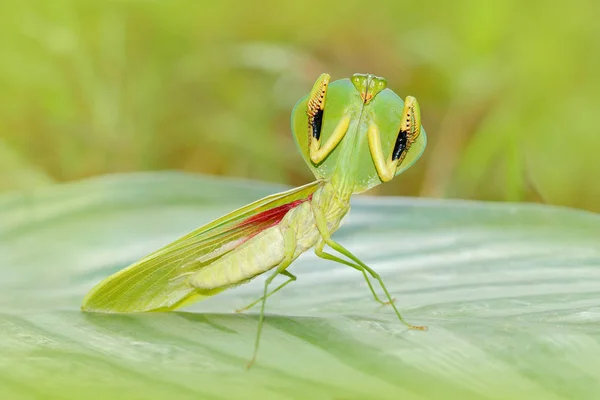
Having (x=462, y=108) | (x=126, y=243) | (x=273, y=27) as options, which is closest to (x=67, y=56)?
(x=273, y=27)

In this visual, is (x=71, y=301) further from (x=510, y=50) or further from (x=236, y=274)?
(x=510, y=50)

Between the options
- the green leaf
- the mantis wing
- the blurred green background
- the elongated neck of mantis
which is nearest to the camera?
the green leaf

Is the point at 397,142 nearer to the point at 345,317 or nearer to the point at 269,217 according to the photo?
the point at 269,217

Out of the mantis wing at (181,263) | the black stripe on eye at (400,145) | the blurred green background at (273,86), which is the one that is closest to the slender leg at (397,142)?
the black stripe on eye at (400,145)

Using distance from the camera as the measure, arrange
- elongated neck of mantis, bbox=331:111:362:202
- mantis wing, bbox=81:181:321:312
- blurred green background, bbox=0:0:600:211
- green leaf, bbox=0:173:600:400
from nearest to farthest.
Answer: green leaf, bbox=0:173:600:400
mantis wing, bbox=81:181:321:312
elongated neck of mantis, bbox=331:111:362:202
blurred green background, bbox=0:0:600:211

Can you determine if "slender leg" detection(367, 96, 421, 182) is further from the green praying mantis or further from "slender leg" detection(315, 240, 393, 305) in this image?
"slender leg" detection(315, 240, 393, 305)

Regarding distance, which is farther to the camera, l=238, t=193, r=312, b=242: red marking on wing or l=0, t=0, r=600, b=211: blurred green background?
l=0, t=0, r=600, b=211: blurred green background

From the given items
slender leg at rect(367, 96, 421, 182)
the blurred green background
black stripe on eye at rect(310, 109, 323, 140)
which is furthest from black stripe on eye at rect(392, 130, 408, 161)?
the blurred green background
